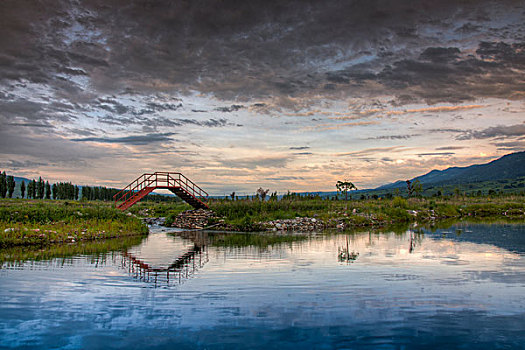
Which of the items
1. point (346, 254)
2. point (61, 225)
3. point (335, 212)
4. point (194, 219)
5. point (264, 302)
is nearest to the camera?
point (264, 302)

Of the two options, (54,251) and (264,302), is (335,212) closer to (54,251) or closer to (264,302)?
(54,251)

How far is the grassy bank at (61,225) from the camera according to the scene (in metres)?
21.2

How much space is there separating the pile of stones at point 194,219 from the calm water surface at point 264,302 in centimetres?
1957

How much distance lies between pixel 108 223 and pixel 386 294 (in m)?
23.6

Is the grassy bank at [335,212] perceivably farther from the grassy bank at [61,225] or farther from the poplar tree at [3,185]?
the poplar tree at [3,185]

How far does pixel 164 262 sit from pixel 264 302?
785cm

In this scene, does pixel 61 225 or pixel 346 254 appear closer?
pixel 346 254

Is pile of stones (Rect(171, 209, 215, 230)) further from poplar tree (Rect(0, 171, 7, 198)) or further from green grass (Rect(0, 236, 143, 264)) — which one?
poplar tree (Rect(0, 171, 7, 198))

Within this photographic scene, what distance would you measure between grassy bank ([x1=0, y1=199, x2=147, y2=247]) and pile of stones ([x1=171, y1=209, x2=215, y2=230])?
682 cm

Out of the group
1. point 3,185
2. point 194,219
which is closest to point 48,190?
point 3,185

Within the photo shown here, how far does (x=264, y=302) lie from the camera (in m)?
9.22

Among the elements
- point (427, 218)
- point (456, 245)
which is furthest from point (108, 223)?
point (427, 218)

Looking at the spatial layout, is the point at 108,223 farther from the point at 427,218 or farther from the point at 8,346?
the point at 427,218

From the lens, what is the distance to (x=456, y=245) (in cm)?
2070
